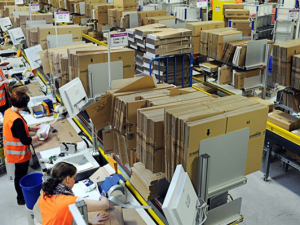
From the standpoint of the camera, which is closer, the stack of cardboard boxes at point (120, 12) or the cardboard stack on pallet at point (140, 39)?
the cardboard stack on pallet at point (140, 39)

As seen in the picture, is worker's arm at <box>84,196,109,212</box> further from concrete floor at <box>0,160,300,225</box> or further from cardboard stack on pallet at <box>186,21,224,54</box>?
cardboard stack on pallet at <box>186,21,224,54</box>

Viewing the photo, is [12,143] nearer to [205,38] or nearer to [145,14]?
[205,38]

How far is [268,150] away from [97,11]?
27.4 feet

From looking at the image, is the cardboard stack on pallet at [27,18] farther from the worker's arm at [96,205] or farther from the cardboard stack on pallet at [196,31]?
the worker's arm at [96,205]

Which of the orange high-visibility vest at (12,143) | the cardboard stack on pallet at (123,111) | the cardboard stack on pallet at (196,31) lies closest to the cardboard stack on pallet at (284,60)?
the cardboard stack on pallet at (123,111)

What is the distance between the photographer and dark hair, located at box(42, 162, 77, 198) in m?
2.61

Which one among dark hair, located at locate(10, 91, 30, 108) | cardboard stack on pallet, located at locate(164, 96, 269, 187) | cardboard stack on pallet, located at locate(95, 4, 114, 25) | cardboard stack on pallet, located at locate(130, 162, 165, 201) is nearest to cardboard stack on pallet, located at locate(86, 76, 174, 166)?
cardboard stack on pallet, located at locate(130, 162, 165, 201)

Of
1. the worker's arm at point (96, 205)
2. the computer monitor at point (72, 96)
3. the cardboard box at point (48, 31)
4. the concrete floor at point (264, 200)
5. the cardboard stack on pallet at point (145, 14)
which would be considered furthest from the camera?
the cardboard stack on pallet at point (145, 14)

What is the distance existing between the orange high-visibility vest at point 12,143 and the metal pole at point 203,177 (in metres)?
2.84

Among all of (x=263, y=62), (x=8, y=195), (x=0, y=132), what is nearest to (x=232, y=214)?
(x=8, y=195)

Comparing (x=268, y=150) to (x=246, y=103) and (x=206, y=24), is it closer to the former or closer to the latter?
(x=246, y=103)

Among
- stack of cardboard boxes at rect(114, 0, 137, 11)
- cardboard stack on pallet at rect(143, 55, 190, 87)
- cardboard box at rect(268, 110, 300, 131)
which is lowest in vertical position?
cardboard box at rect(268, 110, 300, 131)

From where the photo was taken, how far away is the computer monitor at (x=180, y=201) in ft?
5.91

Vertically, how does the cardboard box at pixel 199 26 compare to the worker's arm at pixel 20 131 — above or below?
above
